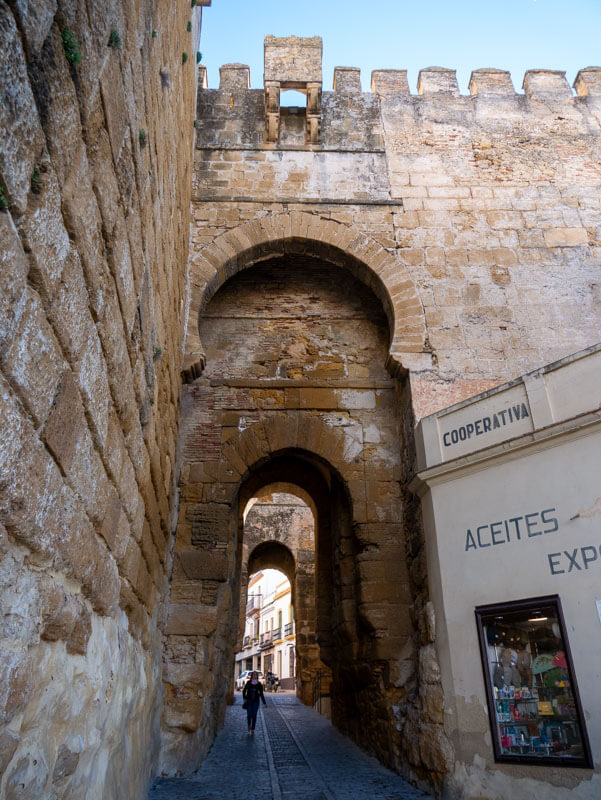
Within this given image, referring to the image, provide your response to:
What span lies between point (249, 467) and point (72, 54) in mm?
5477

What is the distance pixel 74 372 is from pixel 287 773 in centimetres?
537

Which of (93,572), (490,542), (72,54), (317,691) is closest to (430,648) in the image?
(490,542)

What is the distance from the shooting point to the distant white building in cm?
2895

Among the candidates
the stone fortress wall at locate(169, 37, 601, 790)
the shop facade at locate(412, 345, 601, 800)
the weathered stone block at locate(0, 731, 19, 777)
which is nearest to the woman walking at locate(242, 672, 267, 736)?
the stone fortress wall at locate(169, 37, 601, 790)

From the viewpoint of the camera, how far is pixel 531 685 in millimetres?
4133

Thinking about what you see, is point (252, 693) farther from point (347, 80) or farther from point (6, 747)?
point (347, 80)

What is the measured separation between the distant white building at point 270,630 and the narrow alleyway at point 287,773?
19.2 m

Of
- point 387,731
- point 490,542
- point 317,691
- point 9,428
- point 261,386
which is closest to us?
point 9,428

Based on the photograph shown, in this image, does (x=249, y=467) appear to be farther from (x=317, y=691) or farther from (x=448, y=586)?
(x=317, y=691)

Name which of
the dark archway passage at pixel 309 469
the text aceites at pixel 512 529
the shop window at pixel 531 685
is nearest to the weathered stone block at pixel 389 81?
the dark archway passage at pixel 309 469

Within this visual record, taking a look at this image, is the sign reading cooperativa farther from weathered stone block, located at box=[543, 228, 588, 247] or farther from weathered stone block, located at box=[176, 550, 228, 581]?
weathered stone block, located at box=[543, 228, 588, 247]

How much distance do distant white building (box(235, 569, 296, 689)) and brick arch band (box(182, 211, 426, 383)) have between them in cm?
2174

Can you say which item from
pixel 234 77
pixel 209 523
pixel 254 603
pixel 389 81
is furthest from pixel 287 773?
pixel 254 603

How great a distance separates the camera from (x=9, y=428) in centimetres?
151
